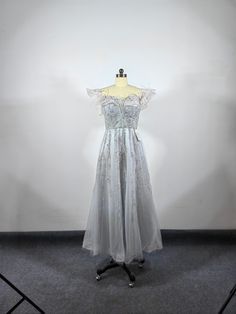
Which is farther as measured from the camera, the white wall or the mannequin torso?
the white wall

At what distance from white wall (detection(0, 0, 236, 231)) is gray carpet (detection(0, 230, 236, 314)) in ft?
0.52

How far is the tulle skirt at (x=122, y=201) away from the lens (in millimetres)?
2357

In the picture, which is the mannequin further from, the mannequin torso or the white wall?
the white wall

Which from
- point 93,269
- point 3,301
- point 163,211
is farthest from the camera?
point 163,211

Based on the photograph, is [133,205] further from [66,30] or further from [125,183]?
[66,30]

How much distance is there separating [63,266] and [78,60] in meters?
1.86

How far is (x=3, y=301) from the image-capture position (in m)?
2.15

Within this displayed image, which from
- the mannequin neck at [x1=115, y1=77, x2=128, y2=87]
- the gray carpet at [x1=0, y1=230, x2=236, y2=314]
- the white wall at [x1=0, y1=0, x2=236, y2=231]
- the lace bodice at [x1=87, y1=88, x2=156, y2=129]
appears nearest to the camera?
the gray carpet at [x1=0, y1=230, x2=236, y2=314]

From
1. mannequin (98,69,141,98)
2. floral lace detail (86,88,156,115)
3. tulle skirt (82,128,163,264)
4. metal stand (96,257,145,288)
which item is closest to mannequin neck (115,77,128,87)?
mannequin (98,69,141,98)

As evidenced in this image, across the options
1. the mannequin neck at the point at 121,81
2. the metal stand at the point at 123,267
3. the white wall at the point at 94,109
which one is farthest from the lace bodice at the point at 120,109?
the metal stand at the point at 123,267

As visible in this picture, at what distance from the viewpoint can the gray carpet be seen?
210 centimetres

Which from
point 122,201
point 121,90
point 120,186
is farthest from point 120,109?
point 122,201

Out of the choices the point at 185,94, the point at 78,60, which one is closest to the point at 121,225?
the point at 185,94

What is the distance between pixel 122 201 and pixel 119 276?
618mm
